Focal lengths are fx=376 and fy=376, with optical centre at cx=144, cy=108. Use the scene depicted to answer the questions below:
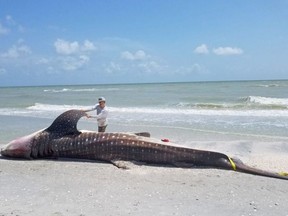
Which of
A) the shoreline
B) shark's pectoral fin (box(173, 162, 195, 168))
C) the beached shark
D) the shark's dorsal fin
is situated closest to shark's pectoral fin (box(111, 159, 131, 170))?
the beached shark

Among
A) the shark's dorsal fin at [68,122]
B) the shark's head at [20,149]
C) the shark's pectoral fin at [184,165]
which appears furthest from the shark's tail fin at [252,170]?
the shark's head at [20,149]

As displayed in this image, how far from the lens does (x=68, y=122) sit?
320 inches

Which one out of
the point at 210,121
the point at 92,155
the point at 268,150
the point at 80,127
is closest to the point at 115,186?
the point at 92,155

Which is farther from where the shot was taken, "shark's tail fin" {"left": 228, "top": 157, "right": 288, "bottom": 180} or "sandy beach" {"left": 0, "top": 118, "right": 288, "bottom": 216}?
"shark's tail fin" {"left": 228, "top": 157, "right": 288, "bottom": 180}

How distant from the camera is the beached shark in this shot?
711cm

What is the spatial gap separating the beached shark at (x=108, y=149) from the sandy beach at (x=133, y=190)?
0.66 ft

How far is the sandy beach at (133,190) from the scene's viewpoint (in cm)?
488

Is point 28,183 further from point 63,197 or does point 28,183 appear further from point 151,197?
point 151,197

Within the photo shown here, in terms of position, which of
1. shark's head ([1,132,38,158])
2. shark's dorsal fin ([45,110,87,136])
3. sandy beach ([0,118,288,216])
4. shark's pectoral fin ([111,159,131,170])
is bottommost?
sandy beach ([0,118,288,216])

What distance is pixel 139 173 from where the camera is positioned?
6746 mm

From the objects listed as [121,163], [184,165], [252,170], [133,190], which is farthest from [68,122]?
[252,170]

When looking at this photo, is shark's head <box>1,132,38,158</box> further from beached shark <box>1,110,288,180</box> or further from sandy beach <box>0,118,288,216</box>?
sandy beach <box>0,118,288,216</box>

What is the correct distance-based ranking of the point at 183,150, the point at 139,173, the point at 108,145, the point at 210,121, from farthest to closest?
the point at 210,121
the point at 108,145
the point at 183,150
the point at 139,173

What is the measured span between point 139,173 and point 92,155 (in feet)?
4.86
